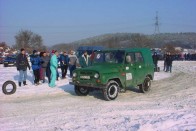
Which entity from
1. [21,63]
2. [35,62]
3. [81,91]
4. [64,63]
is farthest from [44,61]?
[81,91]

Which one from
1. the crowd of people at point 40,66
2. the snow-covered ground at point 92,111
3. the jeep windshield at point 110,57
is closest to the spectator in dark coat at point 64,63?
the crowd of people at point 40,66

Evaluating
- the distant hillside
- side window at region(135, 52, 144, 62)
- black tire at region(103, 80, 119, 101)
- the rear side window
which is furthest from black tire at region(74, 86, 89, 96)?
the distant hillside

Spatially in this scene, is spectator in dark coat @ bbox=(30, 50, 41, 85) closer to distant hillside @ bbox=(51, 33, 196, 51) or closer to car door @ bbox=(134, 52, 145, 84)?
car door @ bbox=(134, 52, 145, 84)

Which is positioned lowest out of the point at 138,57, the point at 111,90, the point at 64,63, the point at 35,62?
the point at 111,90

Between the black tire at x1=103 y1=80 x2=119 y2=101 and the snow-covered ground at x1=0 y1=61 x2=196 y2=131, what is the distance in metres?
0.25

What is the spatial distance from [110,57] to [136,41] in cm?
6969

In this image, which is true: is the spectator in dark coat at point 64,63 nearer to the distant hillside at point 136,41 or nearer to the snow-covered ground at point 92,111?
the snow-covered ground at point 92,111

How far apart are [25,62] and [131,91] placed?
5.40 meters

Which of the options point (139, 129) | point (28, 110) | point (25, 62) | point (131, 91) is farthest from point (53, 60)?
point (139, 129)

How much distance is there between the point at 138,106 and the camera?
34.4 ft

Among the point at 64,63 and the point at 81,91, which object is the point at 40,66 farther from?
the point at 81,91

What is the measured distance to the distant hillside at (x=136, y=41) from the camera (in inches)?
3238

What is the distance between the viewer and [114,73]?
1214 centimetres

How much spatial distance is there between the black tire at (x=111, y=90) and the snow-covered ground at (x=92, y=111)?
0.84 ft
